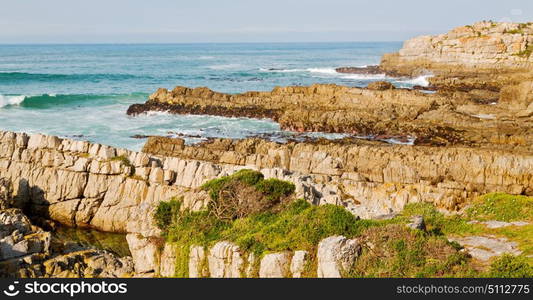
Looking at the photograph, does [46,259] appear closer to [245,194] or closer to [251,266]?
[245,194]

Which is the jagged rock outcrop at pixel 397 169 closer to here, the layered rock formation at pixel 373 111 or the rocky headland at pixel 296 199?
the rocky headland at pixel 296 199

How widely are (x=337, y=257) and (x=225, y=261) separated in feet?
9.18

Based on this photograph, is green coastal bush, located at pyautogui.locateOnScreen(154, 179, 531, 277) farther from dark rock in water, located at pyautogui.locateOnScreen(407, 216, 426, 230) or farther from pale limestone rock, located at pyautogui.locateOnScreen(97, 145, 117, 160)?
pale limestone rock, located at pyautogui.locateOnScreen(97, 145, 117, 160)

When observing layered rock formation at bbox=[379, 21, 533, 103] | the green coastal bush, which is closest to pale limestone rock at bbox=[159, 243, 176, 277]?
the green coastal bush

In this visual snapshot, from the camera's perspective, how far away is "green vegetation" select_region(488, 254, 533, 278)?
34.3 feet

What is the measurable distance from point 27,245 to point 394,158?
15753 mm

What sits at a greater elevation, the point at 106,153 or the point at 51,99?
the point at 106,153

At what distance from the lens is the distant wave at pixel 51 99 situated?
53250 millimetres

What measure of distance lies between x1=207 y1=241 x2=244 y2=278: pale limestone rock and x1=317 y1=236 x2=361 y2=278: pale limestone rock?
199 cm

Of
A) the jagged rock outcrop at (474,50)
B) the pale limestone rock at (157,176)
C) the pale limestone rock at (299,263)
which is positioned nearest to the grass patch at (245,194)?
the pale limestone rock at (299,263)

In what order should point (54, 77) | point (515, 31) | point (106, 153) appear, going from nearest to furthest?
1. point (106, 153)
2. point (54, 77)
3. point (515, 31)

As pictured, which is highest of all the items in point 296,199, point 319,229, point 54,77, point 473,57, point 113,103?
point 473,57

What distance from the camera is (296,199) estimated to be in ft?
52.4

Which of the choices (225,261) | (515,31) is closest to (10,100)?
(225,261)
